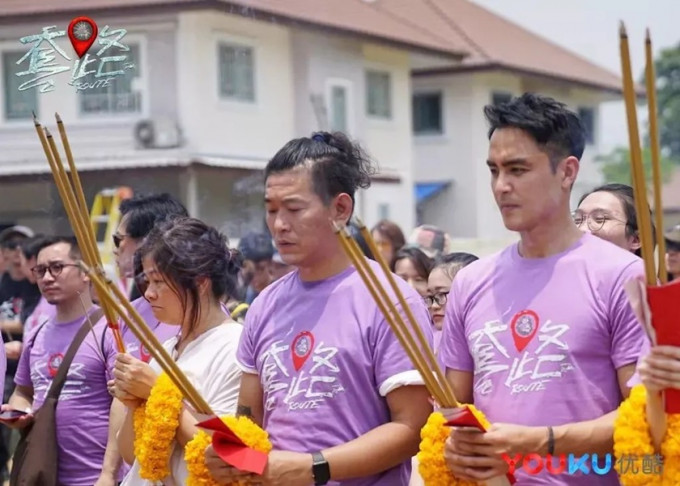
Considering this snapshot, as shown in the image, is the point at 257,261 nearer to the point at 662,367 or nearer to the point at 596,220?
the point at 596,220

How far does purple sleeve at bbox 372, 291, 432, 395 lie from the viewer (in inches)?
136

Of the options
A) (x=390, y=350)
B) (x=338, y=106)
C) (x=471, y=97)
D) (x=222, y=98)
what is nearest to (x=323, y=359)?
(x=390, y=350)

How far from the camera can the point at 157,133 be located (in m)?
18.6

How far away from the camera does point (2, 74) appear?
53.5 feet

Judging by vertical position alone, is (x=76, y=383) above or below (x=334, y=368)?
below

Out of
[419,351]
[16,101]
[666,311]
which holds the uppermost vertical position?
Result: [16,101]

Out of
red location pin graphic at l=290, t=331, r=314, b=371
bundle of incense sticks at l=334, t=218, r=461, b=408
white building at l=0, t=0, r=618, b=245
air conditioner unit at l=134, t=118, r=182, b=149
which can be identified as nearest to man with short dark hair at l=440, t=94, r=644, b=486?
bundle of incense sticks at l=334, t=218, r=461, b=408

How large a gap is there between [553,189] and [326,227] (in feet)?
2.19

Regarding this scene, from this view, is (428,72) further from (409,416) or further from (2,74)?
(409,416)

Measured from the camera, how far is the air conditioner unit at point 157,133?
1848 centimetres

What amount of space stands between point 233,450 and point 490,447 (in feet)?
2.32

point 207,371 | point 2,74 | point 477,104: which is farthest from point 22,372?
point 477,104

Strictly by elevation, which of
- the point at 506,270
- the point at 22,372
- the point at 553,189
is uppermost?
the point at 553,189

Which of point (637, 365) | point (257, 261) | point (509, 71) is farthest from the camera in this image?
point (509, 71)
